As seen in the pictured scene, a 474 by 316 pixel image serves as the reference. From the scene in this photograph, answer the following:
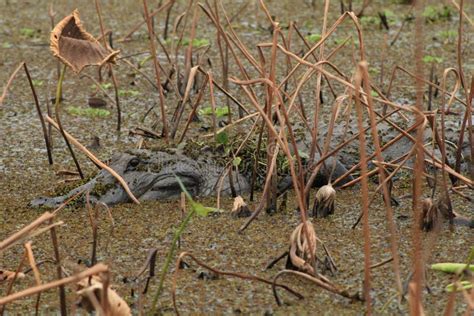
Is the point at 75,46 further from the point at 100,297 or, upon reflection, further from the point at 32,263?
the point at 100,297

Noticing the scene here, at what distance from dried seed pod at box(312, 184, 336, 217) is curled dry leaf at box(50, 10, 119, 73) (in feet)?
2.28

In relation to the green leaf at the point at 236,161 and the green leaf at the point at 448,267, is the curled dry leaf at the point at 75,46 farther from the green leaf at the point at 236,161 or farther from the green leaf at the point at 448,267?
the green leaf at the point at 448,267

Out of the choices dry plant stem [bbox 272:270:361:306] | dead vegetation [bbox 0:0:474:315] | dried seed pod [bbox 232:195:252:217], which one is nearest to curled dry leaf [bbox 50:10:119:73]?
dead vegetation [bbox 0:0:474:315]

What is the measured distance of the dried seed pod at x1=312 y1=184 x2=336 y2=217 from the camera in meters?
2.93

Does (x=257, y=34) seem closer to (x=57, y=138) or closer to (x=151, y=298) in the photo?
(x=57, y=138)

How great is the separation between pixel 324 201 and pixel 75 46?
806 millimetres

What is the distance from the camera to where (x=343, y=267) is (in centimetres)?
256

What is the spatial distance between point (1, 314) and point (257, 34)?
3.24 metres

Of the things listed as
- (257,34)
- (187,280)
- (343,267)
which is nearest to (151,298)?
(187,280)

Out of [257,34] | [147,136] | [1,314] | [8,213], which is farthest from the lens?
[257,34]

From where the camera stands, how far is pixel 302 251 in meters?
2.45

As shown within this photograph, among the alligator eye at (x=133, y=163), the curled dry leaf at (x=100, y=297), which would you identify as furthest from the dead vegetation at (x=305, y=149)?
the alligator eye at (x=133, y=163)

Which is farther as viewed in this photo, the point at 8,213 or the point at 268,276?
the point at 8,213

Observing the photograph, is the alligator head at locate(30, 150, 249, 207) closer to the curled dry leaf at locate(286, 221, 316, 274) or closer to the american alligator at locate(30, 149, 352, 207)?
the american alligator at locate(30, 149, 352, 207)
